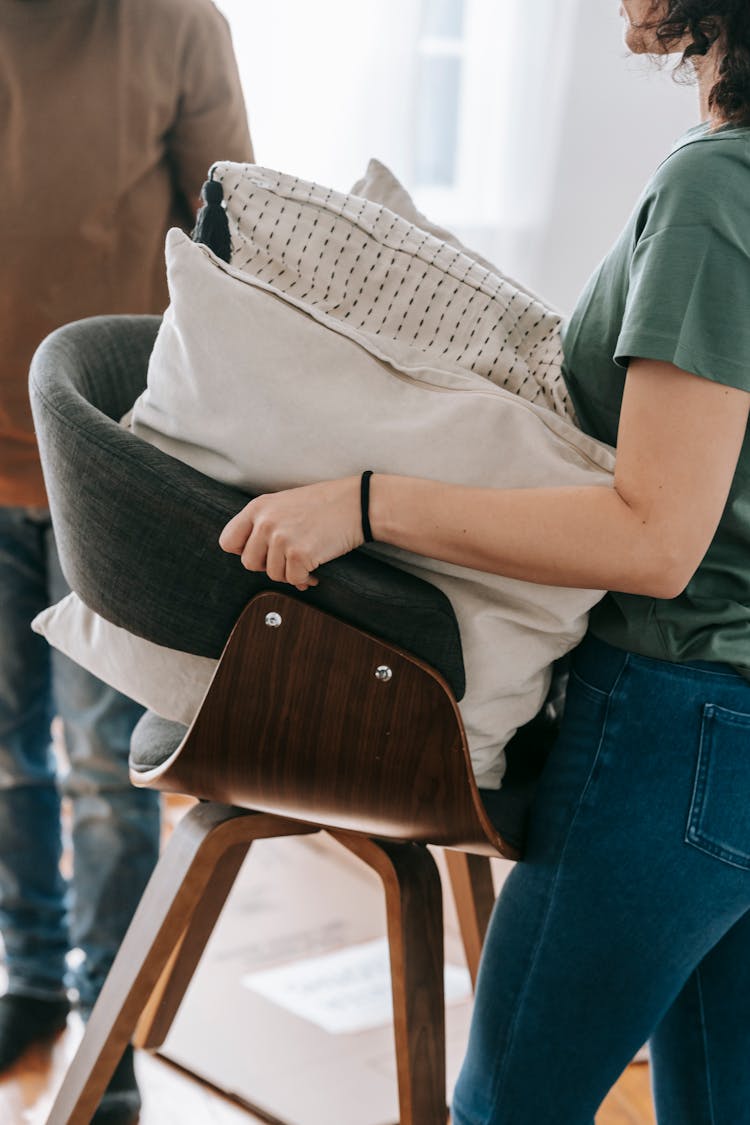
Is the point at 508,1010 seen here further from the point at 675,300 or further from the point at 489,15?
the point at 489,15

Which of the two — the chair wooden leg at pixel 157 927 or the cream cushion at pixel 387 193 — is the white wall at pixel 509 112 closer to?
the cream cushion at pixel 387 193

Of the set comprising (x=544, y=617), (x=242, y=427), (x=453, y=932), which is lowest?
(x=453, y=932)

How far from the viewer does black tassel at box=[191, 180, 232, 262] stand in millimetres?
803

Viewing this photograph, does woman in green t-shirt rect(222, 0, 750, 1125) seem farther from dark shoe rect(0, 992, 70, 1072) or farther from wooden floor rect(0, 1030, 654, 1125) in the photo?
dark shoe rect(0, 992, 70, 1072)

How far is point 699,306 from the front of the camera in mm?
710

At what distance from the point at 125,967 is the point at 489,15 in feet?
6.43

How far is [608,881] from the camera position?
2.71ft

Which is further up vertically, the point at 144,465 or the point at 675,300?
→ the point at 675,300

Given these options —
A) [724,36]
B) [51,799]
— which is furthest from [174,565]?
[51,799]

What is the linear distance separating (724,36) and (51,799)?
116 cm

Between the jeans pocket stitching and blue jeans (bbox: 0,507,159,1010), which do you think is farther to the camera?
blue jeans (bbox: 0,507,159,1010)

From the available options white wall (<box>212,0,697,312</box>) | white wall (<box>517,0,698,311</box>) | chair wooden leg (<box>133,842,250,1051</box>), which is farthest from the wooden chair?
white wall (<box>517,0,698,311</box>)

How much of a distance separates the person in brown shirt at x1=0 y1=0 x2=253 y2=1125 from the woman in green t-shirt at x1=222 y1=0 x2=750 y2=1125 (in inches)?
26.2

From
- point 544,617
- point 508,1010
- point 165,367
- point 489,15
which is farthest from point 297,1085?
point 489,15
